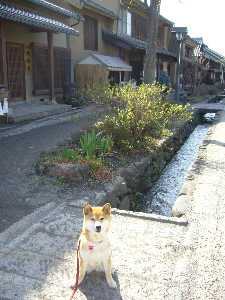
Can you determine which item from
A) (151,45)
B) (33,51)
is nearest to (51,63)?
(33,51)

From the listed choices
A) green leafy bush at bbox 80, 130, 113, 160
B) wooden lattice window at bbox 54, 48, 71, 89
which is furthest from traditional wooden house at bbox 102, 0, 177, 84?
green leafy bush at bbox 80, 130, 113, 160

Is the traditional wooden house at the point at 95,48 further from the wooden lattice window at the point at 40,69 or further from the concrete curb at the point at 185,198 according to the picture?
the concrete curb at the point at 185,198

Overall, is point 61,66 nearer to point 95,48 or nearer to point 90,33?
point 90,33

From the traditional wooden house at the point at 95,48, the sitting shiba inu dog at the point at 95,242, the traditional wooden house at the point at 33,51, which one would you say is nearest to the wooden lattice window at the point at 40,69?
the traditional wooden house at the point at 33,51

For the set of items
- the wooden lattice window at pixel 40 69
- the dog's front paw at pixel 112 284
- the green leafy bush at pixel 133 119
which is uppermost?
the wooden lattice window at pixel 40 69

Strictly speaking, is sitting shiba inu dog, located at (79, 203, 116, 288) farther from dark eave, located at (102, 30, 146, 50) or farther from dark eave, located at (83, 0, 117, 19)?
dark eave, located at (102, 30, 146, 50)

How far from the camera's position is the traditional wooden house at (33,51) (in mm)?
13422

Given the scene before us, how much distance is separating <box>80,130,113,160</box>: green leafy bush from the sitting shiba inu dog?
3.78m

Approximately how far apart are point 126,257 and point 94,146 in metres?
3.75

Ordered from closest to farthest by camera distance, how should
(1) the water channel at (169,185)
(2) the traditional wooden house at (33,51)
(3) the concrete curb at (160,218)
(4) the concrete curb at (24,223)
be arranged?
1. (4) the concrete curb at (24,223)
2. (3) the concrete curb at (160,218)
3. (1) the water channel at (169,185)
4. (2) the traditional wooden house at (33,51)

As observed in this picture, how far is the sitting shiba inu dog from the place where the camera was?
3.26m

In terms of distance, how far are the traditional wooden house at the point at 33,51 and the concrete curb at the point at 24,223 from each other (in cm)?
799

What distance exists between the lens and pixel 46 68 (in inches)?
643

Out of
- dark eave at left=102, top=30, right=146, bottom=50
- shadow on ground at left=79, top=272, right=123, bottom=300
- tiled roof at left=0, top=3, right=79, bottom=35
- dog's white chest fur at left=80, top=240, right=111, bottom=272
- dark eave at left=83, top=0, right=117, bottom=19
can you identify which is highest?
dark eave at left=83, top=0, right=117, bottom=19
